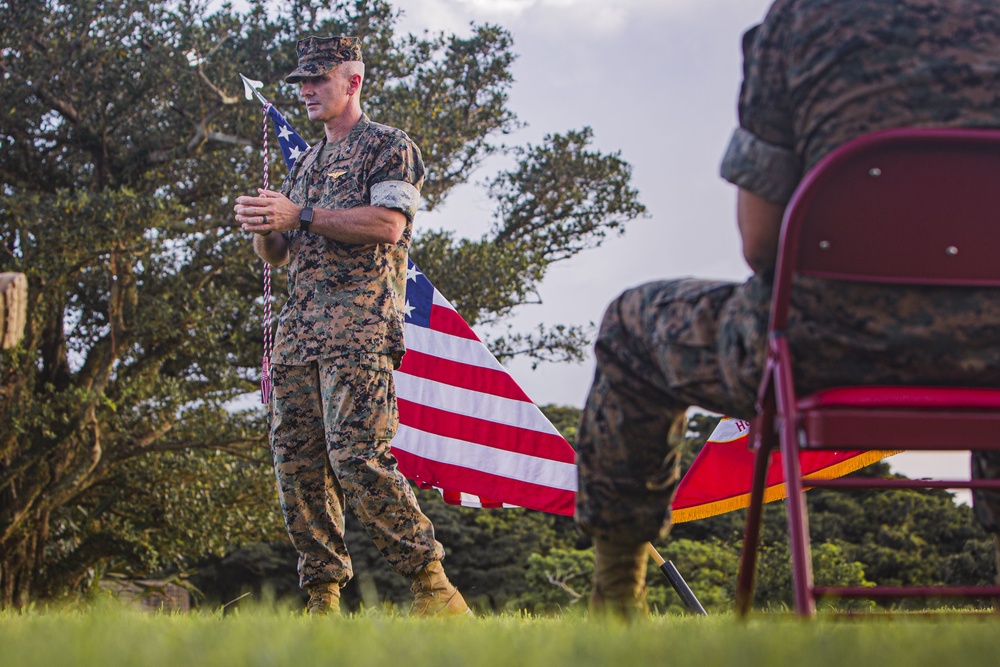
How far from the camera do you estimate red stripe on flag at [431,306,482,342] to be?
509 centimetres

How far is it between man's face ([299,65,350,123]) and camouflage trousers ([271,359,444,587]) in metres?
0.91

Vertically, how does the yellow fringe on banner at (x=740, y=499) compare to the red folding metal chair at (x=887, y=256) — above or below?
below

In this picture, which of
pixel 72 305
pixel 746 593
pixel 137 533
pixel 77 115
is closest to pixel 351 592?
pixel 137 533

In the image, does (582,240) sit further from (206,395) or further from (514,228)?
(206,395)

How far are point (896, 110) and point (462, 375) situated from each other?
3405 millimetres

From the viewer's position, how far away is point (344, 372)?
10.5ft

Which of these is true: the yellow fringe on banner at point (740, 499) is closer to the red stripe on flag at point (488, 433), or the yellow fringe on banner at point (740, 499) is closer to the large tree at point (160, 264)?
the red stripe on flag at point (488, 433)

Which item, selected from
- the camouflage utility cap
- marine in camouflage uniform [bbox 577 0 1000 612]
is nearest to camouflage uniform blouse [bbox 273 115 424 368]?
the camouflage utility cap

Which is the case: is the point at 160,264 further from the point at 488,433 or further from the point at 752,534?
the point at 752,534

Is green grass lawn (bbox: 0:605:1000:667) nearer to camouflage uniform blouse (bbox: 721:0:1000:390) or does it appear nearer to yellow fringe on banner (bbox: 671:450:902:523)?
camouflage uniform blouse (bbox: 721:0:1000:390)

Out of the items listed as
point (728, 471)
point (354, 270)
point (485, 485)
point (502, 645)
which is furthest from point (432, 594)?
point (728, 471)

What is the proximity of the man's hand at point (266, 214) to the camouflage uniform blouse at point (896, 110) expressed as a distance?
1804mm

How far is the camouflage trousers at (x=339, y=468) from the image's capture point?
10.2 ft

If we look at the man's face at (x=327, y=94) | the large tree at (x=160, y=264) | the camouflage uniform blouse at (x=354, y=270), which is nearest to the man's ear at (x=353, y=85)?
the man's face at (x=327, y=94)
